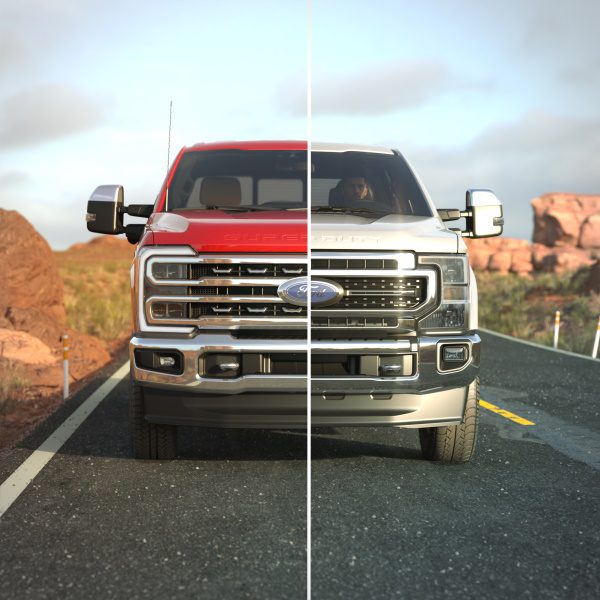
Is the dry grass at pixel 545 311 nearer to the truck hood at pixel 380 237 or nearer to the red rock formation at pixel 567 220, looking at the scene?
the truck hood at pixel 380 237

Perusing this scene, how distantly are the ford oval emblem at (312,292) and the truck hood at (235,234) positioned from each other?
214mm

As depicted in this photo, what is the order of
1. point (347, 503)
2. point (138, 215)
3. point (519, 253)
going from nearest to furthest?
1. point (347, 503)
2. point (138, 215)
3. point (519, 253)

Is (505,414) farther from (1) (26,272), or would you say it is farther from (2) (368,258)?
(1) (26,272)

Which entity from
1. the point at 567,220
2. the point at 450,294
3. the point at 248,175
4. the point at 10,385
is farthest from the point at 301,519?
the point at 567,220

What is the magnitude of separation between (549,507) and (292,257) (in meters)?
2.15

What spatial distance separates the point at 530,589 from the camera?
11.6 ft

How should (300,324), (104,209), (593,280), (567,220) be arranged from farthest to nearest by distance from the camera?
(567,220) → (593,280) → (104,209) → (300,324)

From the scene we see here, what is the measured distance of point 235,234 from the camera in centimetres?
511

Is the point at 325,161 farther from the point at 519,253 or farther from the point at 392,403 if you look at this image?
the point at 519,253

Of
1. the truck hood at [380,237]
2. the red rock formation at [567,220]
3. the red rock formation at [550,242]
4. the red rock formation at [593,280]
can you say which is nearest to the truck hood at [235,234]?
the truck hood at [380,237]

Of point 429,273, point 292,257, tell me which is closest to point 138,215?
point 292,257

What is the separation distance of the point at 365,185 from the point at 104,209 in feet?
6.86

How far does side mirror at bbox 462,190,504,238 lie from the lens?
6250 millimetres

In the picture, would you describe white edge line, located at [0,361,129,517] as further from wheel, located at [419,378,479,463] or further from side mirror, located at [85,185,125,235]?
wheel, located at [419,378,479,463]
